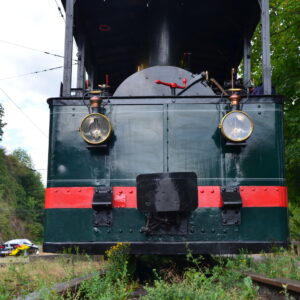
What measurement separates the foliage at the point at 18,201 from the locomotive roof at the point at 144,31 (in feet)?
119

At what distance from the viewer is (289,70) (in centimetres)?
971

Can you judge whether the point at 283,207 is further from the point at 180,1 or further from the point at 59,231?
the point at 180,1

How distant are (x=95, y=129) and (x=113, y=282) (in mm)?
1527

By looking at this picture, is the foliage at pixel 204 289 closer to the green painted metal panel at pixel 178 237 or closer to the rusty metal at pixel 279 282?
the rusty metal at pixel 279 282

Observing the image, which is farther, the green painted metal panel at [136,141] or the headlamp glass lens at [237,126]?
the green painted metal panel at [136,141]

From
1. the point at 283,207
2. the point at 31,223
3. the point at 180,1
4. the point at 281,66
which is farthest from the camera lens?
the point at 31,223

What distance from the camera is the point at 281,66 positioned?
988 cm

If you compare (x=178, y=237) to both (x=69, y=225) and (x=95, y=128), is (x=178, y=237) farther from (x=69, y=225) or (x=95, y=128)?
(x=95, y=128)

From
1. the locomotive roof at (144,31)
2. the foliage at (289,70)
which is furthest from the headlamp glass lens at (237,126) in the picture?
the foliage at (289,70)

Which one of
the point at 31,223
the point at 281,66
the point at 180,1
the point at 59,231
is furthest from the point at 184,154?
the point at 31,223

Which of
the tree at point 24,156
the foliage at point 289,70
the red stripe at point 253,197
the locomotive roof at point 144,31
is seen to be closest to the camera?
the red stripe at point 253,197

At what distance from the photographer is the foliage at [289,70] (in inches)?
351

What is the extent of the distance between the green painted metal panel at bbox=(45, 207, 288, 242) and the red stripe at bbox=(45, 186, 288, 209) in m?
0.06

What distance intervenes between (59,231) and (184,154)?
150 cm
